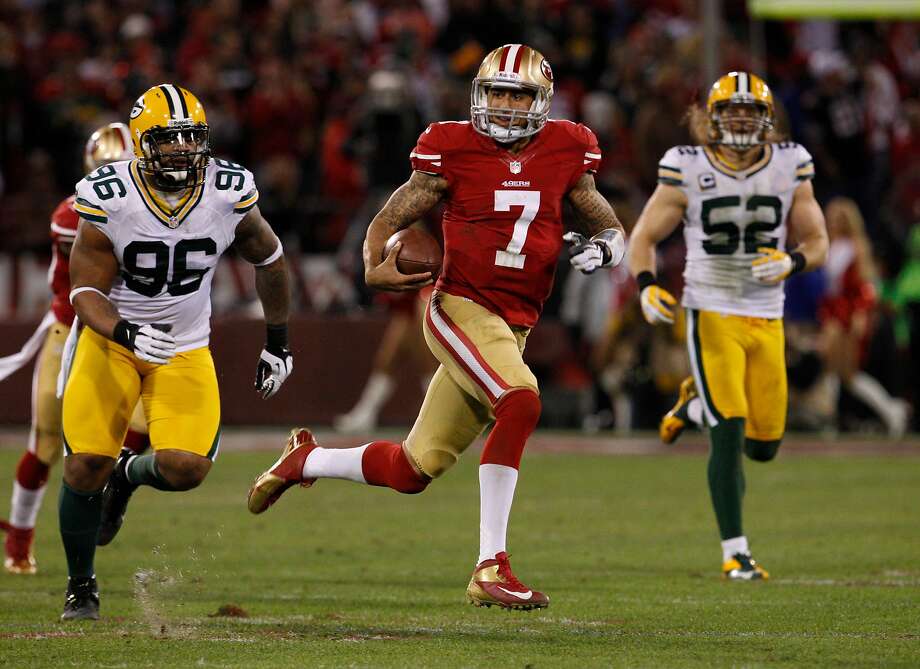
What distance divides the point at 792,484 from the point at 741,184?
378cm

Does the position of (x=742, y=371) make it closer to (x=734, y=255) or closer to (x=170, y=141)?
(x=734, y=255)

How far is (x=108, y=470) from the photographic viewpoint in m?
5.71

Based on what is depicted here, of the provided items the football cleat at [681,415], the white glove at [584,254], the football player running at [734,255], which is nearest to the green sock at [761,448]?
the football player running at [734,255]

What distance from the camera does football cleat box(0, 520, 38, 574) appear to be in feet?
23.2

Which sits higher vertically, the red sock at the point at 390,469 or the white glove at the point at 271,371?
the white glove at the point at 271,371

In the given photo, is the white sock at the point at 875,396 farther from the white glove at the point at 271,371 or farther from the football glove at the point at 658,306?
the white glove at the point at 271,371

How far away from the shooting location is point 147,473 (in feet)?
19.7

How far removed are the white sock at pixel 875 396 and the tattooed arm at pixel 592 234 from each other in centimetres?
793

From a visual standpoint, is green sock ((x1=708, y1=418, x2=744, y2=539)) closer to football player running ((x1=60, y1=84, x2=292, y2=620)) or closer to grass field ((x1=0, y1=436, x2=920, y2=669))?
grass field ((x1=0, y1=436, x2=920, y2=669))

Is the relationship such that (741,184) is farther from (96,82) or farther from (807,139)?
(96,82)

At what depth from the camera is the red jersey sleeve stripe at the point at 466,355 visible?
5555 millimetres

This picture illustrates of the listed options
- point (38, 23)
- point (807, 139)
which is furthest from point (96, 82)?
point (807, 139)

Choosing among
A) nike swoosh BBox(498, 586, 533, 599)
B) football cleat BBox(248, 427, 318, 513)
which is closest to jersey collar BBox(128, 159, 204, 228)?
football cleat BBox(248, 427, 318, 513)

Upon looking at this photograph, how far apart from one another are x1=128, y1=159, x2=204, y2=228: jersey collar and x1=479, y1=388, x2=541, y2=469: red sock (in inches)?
48.1
